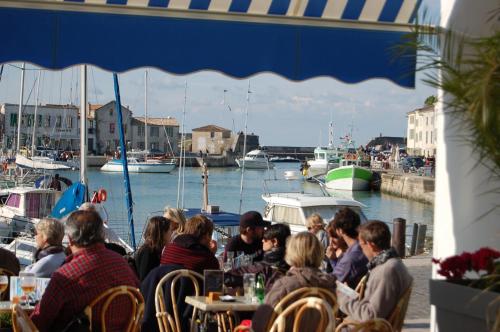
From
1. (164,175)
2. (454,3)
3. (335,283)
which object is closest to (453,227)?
(335,283)

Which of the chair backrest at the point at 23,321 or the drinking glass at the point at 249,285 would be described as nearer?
the chair backrest at the point at 23,321

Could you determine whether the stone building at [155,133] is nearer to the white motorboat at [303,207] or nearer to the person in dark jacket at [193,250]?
the white motorboat at [303,207]

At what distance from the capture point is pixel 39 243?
7066 mm

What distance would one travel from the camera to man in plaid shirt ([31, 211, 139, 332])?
207 inches

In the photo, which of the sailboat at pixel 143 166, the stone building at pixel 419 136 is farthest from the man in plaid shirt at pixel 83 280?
the stone building at pixel 419 136

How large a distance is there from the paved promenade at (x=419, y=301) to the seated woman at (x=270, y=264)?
2519 mm

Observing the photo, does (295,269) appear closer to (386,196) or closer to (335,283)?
(335,283)

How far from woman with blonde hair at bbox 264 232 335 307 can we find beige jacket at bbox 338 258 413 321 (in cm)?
22

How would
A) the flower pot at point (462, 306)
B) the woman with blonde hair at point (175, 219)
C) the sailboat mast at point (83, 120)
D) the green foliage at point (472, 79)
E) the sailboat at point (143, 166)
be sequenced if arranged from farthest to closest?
1. the sailboat at point (143, 166)
2. the sailboat mast at point (83, 120)
3. the woman with blonde hair at point (175, 219)
4. the flower pot at point (462, 306)
5. the green foliage at point (472, 79)

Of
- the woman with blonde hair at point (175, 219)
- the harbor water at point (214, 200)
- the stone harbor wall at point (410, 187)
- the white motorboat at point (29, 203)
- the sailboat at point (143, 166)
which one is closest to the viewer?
the woman with blonde hair at point (175, 219)

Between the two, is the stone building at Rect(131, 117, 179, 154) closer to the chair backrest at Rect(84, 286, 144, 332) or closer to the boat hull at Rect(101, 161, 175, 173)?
the boat hull at Rect(101, 161, 175, 173)

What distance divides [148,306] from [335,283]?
5.81 feet

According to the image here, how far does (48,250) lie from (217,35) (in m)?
2.11

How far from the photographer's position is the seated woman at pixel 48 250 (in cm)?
A: 678
